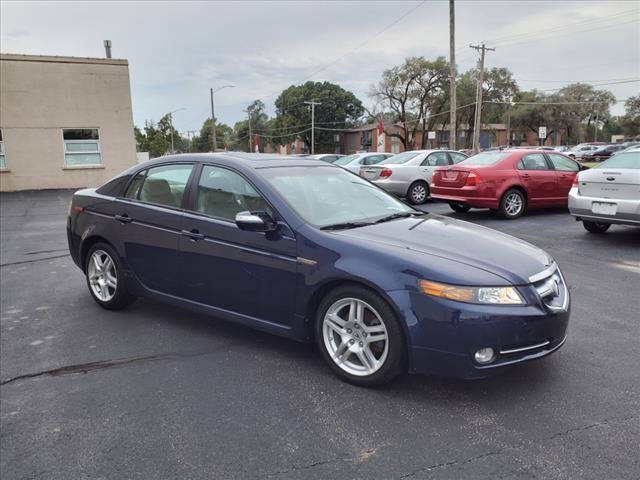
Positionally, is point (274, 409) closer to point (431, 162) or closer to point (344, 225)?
point (344, 225)

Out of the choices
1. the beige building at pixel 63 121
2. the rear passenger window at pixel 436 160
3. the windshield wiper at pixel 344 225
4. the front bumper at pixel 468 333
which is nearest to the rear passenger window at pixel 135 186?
the windshield wiper at pixel 344 225

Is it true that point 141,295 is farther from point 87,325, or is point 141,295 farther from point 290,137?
point 290,137

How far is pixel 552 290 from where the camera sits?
332 centimetres

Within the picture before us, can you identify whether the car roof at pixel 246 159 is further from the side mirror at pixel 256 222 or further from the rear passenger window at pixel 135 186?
the side mirror at pixel 256 222

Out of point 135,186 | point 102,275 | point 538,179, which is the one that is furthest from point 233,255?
point 538,179

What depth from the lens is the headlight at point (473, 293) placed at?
3.00 metres

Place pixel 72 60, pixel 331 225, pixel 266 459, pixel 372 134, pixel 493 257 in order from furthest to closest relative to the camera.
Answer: pixel 372 134
pixel 72 60
pixel 331 225
pixel 493 257
pixel 266 459

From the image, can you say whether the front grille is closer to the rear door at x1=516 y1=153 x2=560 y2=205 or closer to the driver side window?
the driver side window

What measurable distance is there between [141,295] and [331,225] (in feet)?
7.07

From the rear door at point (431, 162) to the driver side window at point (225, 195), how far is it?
972 centimetres

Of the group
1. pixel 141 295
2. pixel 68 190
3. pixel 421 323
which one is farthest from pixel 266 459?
pixel 68 190

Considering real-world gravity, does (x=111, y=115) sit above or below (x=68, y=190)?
above

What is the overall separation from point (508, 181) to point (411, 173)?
323cm

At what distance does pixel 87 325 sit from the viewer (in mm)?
4777
